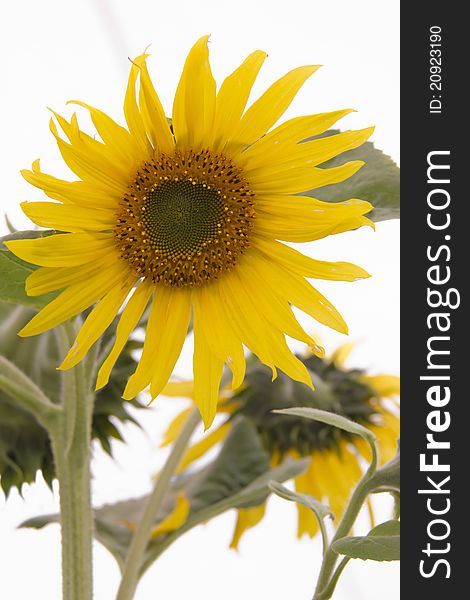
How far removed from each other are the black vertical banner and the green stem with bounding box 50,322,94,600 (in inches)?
6.0

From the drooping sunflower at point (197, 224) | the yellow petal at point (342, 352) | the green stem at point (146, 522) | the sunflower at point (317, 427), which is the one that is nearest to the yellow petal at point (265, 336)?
the drooping sunflower at point (197, 224)

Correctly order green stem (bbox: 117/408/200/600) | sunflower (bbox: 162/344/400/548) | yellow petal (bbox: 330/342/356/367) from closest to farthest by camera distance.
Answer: green stem (bbox: 117/408/200/600), sunflower (bbox: 162/344/400/548), yellow petal (bbox: 330/342/356/367)

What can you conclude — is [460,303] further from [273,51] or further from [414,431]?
[273,51]

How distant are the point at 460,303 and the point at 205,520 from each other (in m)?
0.23

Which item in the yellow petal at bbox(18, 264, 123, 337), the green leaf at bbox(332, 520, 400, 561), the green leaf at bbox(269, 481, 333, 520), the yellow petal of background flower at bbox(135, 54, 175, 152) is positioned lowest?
the green leaf at bbox(332, 520, 400, 561)

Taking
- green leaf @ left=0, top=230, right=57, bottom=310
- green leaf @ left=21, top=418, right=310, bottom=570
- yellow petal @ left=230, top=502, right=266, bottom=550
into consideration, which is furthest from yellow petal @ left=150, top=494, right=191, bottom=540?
green leaf @ left=0, top=230, right=57, bottom=310

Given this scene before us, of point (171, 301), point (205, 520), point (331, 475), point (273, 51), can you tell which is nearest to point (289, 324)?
point (171, 301)

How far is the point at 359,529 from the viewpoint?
2.52 ft

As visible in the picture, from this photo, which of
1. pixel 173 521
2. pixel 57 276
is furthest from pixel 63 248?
pixel 173 521

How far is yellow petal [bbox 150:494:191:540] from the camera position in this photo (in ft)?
1.95

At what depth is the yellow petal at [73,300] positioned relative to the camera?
0.39 m

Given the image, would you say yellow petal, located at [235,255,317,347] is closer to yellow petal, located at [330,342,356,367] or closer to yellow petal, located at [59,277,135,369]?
yellow petal, located at [59,277,135,369]

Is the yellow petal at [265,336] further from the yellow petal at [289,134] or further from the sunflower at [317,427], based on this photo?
the sunflower at [317,427]

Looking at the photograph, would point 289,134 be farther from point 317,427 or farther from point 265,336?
point 317,427
